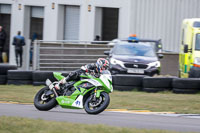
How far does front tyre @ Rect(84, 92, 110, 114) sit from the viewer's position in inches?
419

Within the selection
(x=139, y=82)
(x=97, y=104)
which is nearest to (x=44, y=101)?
(x=97, y=104)

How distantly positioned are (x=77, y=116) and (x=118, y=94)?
16.6ft

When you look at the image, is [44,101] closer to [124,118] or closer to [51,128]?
[124,118]

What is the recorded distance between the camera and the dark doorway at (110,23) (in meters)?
29.2

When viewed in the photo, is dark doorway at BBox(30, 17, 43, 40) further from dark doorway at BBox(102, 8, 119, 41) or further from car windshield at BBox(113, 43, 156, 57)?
car windshield at BBox(113, 43, 156, 57)

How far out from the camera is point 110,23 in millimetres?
29250

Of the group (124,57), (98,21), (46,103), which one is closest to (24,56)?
(124,57)

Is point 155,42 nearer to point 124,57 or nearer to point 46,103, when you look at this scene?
point 124,57

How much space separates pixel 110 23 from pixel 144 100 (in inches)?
606

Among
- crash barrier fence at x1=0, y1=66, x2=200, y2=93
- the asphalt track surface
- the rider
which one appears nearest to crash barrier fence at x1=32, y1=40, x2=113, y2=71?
crash barrier fence at x1=0, y1=66, x2=200, y2=93

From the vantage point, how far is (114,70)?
18812mm

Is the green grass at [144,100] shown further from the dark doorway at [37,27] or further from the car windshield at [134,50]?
the dark doorway at [37,27]

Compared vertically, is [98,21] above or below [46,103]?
above

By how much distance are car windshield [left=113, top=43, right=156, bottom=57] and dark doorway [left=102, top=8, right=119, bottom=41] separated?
899 cm
